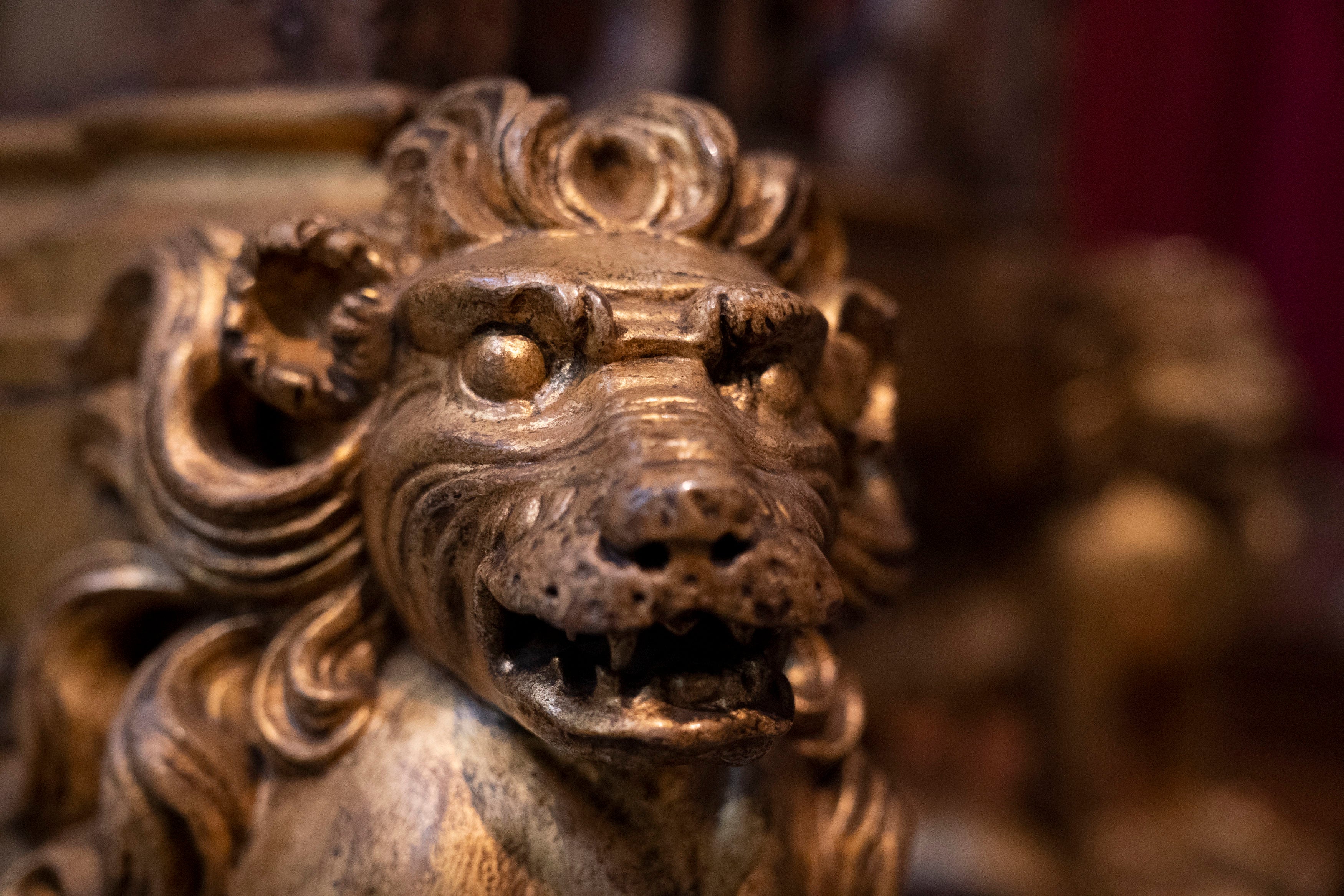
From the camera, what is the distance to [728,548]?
15.7 inches

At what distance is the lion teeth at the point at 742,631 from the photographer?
1.33 ft

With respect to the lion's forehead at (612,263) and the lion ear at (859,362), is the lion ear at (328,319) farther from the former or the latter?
the lion ear at (859,362)

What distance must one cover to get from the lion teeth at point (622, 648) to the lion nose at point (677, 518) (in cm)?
3

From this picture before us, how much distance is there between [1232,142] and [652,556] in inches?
92.7

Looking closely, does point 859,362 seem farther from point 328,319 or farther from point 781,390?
point 328,319

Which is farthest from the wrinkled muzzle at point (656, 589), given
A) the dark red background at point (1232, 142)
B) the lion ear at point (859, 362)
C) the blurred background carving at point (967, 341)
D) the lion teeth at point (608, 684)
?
the dark red background at point (1232, 142)

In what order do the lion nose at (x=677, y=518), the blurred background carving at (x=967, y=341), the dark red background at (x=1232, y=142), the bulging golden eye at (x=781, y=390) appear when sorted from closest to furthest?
the lion nose at (x=677, y=518) → the bulging golden eye at (x=781, y=390) → the blurred background carving at (x=967, y=341) → the dark red background at (x=1232, y=142)

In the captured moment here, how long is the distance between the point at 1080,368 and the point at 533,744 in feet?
3.66

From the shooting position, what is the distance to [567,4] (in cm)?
86

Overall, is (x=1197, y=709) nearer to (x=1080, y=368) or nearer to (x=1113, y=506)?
(x=1113, y=506)

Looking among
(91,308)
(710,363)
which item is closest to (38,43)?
(91,308)

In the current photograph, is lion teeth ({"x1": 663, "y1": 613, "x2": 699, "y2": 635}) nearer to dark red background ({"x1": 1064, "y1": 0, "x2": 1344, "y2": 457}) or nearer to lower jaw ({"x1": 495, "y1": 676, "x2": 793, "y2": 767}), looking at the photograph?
lower jaw ({"x1": 495, "y1": 676, "x2": 793, "y2": 767})

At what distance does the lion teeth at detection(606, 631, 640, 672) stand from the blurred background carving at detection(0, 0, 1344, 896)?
0.82 feet

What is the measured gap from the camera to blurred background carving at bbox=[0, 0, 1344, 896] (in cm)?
70
